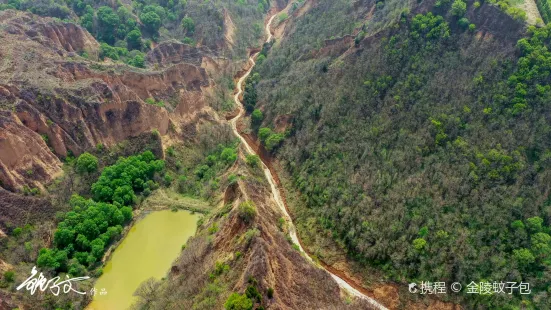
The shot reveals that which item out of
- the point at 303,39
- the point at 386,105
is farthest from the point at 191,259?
the point at 303,39

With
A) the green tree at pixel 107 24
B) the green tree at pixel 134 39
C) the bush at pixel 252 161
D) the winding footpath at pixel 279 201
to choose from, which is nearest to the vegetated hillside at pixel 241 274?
the winding footpath at pixel 279 201

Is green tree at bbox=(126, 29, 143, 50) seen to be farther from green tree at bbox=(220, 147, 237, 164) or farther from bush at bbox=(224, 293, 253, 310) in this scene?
bush at bbox=(224, 293, 253, 310)

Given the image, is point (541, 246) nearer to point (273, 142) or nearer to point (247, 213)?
point (247, 213)

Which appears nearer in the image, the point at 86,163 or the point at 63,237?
the point at 63,237

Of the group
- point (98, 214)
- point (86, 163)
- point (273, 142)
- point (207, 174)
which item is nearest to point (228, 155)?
point (207, 174)

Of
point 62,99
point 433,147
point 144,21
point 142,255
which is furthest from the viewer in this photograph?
point 144,21

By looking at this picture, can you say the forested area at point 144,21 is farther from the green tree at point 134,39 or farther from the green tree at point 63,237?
the green tree at point 63,237

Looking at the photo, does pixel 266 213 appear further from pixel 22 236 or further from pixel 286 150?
pixel 22 236
